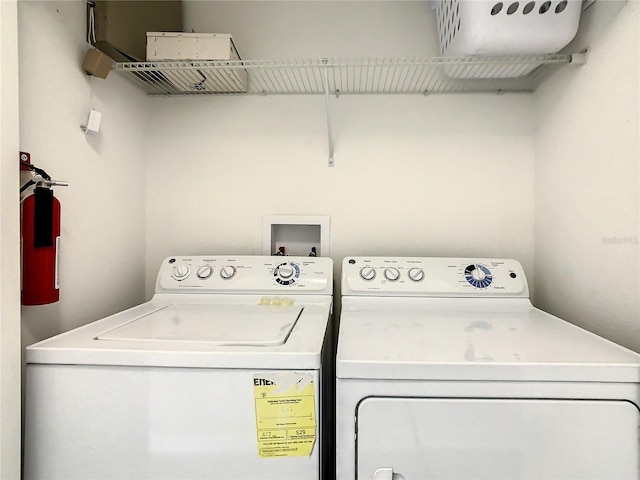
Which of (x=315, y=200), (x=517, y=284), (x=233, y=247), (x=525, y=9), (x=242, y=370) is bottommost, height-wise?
(x=242, y=370)

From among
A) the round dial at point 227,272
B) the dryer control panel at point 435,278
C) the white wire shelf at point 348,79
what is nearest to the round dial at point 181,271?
the round dial at point 227,272

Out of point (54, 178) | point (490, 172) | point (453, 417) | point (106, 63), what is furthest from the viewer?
point (490, 172)

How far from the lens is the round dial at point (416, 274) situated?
139cm

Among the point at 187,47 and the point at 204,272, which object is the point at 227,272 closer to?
the point at 204,272

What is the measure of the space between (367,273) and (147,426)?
2.82 feet

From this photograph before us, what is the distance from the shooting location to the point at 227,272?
1.43m

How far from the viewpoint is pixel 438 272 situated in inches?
55.3

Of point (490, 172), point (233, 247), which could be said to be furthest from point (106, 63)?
point (490, 172)

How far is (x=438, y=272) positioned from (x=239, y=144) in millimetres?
998

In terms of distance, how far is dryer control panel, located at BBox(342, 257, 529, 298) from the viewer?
1373mm

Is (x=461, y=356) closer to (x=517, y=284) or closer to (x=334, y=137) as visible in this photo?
(x=517, y=284)

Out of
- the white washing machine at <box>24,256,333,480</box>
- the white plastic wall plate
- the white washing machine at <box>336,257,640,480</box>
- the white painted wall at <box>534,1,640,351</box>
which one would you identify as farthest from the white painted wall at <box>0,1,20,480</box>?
the white painted wall at <box>534,1,640,351</box>

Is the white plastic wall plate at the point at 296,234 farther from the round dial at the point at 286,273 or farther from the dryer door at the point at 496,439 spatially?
the dryer door at the point at 496,439

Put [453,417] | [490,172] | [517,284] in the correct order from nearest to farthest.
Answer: [453,417] < [517,284] < [490,172]
